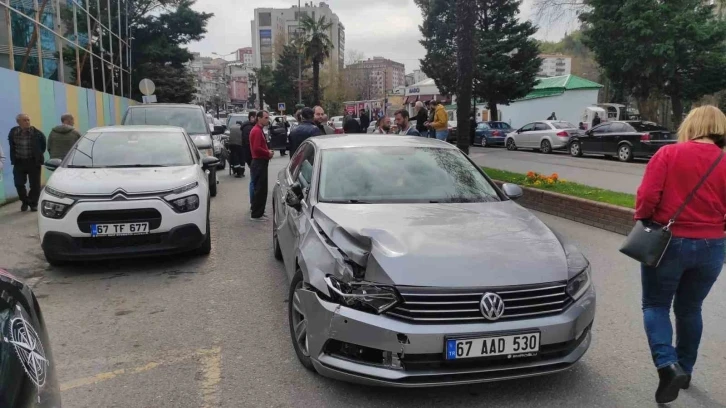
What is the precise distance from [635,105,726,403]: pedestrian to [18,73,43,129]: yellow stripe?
11.5 metres

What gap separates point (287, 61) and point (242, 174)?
64.9 meters

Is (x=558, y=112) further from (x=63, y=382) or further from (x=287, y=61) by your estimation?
(x=287, y=61)

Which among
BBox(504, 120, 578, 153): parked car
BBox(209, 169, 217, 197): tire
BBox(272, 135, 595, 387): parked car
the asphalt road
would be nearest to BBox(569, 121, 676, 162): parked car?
BBox(504, 120, 578, 153): parked car

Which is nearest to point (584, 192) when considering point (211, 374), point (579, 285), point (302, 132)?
point (302, 132)

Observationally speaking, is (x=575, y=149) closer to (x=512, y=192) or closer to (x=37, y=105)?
(x=37, y=105)

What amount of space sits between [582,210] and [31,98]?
11.0 meters

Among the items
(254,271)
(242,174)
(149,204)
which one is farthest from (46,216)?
(242,174)

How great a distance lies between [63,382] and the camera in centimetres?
356

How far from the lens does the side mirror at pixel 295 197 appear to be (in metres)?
4.57

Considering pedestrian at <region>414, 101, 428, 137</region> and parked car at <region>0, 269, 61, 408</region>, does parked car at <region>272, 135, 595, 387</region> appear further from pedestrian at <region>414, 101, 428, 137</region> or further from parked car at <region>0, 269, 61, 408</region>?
pedestrian at <region>414, 101, 428, 137</region>

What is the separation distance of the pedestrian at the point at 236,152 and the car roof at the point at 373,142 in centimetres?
944

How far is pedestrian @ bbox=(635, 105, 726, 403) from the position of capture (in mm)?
3115

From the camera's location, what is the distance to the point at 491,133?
2855 cm

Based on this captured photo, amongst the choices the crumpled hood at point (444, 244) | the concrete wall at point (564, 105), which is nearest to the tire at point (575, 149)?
the concrete wall at point (564, 105)
